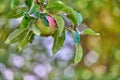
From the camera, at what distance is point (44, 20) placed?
0.83 metres

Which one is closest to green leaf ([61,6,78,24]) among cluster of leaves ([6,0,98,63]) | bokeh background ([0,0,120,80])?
cluster of leaves ([6,0,98,63])

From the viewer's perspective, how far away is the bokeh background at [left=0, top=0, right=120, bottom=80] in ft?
8.37

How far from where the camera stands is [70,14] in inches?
34.5

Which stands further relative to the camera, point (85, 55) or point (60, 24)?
point (85, 55)

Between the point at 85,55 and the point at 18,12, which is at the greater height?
the point at 18,12

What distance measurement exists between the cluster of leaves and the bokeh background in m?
1.49

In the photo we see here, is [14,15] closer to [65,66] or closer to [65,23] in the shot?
[65,23]

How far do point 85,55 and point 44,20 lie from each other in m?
2.24

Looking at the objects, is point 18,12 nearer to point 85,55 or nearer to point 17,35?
point 17,35

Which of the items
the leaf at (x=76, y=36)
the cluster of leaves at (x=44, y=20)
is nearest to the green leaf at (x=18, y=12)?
the cluster of leaves at (x=44, y=20)

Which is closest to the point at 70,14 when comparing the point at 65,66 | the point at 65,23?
the point at 65,23

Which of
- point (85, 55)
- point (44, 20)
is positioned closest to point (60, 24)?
point (44, 20)

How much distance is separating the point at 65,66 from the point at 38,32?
2.12 meters

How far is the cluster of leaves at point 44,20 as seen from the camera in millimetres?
826
